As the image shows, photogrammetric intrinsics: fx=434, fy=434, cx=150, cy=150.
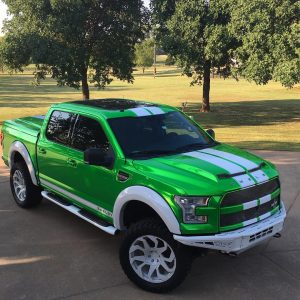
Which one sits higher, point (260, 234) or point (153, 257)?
point (260, 234)

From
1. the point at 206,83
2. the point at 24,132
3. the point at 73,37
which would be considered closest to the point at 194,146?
the point at 24,132

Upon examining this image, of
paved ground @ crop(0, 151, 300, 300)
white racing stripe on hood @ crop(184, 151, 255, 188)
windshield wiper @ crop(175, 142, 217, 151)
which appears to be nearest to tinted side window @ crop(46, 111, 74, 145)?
paved ground @ crop(0, 151, 300, 300)

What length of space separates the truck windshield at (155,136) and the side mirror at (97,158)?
0.21m

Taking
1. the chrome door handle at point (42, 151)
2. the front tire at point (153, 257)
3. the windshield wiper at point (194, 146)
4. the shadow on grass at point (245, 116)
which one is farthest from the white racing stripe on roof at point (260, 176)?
Answer: the shadow on grass at point (245, 116)

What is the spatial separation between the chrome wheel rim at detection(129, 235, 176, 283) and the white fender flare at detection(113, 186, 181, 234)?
0.26 meters

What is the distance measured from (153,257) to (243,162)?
135 centimetres

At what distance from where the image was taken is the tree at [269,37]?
55.0ft

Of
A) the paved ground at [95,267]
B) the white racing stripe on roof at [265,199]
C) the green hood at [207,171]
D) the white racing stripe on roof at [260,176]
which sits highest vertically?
the green hood at [207,171]

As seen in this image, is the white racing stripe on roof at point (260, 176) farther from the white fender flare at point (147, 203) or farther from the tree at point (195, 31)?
the tree at point (195, 31)

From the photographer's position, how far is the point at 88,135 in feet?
17.3

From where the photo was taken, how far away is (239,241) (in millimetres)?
3986

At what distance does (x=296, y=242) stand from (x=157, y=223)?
2.17 meters

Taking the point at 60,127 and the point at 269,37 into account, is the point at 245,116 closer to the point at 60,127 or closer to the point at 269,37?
the point at 269,37

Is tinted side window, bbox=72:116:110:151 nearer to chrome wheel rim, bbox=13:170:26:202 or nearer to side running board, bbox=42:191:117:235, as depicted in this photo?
side running board, bbox=42:191:117:235
